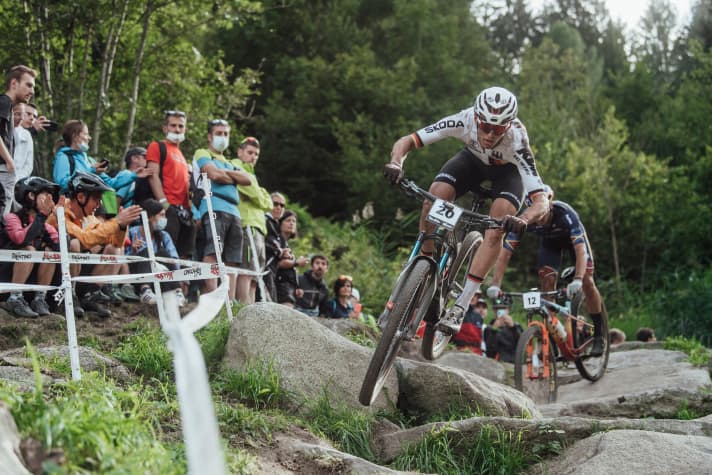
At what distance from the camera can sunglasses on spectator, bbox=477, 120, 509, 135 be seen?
23.0ft

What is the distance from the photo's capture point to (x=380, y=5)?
105ft

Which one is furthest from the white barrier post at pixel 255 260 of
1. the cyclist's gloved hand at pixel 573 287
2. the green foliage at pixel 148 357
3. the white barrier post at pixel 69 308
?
the cyclist's gloved hand at pixel 573 287

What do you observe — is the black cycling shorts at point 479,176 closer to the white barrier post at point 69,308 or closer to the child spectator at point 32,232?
the white barrier post at point 69,308

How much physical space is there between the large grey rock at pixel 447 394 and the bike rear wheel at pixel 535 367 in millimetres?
1890

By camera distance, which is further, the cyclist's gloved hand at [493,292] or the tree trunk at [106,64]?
the tree trunk at [106,64]

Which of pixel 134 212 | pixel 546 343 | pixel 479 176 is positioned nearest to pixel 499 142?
pixel 479 176

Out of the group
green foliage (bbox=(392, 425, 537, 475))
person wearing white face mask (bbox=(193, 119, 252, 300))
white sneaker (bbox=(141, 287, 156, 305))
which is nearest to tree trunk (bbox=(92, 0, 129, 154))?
person wearing white face mask (bbox=(193, 119, 252, 300))

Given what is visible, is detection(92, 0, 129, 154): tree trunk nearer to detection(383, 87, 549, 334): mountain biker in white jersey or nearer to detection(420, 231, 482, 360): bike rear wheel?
detection(383, 87, 549, 334): mountain biker in white jersey

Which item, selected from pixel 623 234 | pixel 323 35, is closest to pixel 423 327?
pixel 623 234

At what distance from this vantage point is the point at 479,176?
294 inches

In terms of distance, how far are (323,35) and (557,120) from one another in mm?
8580

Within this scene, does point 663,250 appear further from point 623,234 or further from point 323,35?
point 323,35

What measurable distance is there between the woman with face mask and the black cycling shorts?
9.66 ft

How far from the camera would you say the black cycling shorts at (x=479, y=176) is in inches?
288
